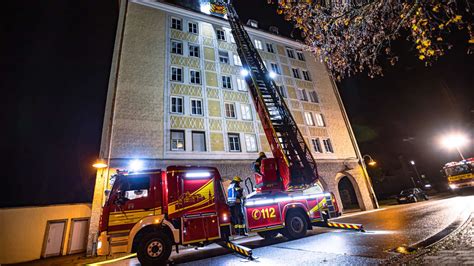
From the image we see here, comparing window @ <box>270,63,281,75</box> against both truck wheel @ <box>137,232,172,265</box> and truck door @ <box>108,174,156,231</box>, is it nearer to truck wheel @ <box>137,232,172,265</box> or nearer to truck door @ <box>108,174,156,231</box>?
truck door @ <box>108,174,156,231</box>

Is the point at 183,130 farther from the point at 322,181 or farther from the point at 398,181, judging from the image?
the point at 398,181

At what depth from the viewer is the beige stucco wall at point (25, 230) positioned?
39.5ft

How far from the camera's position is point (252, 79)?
11.0 m

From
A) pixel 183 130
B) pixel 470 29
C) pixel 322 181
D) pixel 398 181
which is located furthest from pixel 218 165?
pixel 398 181

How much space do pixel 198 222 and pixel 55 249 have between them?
43.7 ft

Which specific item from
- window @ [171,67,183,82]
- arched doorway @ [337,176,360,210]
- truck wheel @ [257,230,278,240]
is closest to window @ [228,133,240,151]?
window @ [171,67,183,82]

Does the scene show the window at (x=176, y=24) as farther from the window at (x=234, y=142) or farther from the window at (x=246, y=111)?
the window at (x=234, y=142)

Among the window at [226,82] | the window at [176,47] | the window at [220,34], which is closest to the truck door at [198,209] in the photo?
the window at [226,82]

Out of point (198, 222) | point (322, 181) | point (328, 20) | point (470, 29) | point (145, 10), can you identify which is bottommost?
point (198, 222)

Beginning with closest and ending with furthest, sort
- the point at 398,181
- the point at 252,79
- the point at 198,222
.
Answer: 1. the point at 198,222
2. the point at 252,79
3. the point at 398,181

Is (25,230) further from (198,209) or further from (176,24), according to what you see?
(176,24)

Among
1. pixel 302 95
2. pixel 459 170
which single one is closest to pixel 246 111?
pixel 302 95

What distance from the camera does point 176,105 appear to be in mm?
15914

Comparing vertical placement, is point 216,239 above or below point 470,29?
below
